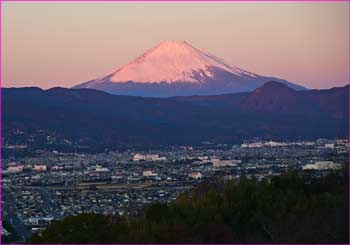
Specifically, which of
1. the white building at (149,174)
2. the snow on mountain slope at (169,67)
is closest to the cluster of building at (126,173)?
the white building at (149,174)

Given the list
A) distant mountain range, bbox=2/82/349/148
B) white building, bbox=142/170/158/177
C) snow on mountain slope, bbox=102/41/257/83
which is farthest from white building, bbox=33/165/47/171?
snow on mountain slope, bbox=102/41/257/83

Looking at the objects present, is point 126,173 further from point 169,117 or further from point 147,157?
point 169,117

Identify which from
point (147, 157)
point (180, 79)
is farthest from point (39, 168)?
point (180, 79)

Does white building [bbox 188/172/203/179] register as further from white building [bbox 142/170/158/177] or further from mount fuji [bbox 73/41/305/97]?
mount fuji [bbox 73/41/305/97]

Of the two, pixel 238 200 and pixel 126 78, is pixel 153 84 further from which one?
pixel 238 200

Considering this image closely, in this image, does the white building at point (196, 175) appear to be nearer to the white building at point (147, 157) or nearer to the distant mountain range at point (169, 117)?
the white building at point (147, 157)

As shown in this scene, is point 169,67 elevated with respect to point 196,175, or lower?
elevated

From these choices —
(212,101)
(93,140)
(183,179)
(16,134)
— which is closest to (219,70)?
(212,101)
